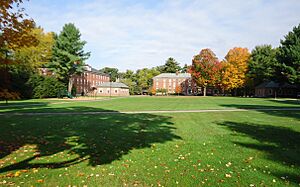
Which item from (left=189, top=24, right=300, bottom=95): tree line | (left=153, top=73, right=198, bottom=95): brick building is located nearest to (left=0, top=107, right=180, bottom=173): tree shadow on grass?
(left=189, top=24, right=300, bottom=95): tree line

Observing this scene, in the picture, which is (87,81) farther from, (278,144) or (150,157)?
(278,144)

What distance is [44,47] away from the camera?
4441cm

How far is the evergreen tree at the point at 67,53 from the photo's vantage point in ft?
146

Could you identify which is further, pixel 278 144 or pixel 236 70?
pixel 236 70

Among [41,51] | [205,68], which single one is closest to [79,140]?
[41,51]

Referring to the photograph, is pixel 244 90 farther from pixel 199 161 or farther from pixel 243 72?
pixel 199 161

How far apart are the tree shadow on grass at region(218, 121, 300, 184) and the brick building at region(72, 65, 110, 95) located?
61.1 meters

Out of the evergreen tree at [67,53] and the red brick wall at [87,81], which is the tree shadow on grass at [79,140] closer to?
the evergreen tree at [67,53]

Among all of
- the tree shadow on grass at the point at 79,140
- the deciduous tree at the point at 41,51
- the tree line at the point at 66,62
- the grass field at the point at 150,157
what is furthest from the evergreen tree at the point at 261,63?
the tree shadow on grass at the point at 79,140

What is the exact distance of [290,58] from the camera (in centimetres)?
4375

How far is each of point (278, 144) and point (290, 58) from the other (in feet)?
147

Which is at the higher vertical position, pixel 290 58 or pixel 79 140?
pixel 290 58

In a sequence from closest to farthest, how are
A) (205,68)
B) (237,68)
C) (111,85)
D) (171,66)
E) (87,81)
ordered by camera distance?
1. (237,68)
2. (205,68)
3. (87,81)
4. (111,85)
5. (171,66)

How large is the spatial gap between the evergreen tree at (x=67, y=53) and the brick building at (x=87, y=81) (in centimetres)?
1849
